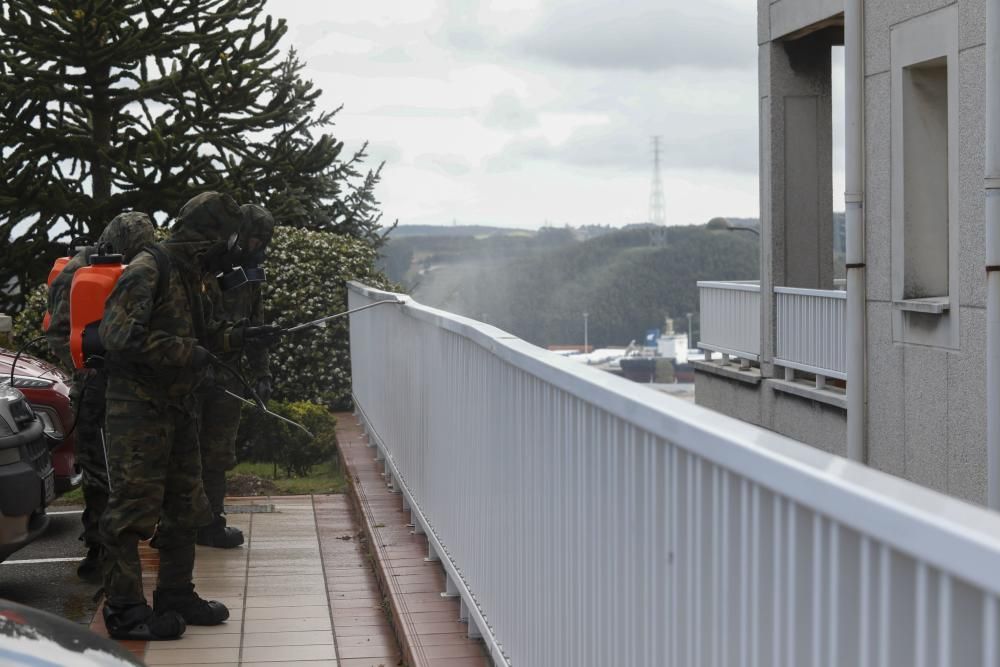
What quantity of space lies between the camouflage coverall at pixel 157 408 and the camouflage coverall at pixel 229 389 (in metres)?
1.37

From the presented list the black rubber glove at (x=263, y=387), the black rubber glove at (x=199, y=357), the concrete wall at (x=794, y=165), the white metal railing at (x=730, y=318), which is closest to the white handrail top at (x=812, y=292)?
the concrete wall at (x=794, y=165)

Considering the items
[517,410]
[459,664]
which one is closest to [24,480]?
[459,664]

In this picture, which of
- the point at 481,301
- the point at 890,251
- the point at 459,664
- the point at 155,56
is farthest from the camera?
the point at 481,301

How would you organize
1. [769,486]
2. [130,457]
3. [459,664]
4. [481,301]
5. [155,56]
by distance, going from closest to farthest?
[769,486], [459,664], [130,457], [155,56], [481,301]

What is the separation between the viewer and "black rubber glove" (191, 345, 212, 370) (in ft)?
21.9

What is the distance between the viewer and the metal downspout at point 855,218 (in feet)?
46.4

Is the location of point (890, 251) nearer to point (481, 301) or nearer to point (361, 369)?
point (361, 369)

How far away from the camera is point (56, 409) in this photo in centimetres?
995

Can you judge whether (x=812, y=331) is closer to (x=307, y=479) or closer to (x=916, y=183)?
(x=916, y=183)

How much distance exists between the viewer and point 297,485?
12.5m

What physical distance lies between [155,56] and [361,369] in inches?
362

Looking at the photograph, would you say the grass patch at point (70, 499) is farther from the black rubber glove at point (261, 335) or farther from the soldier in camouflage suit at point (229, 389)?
the black rubber glove at point (261, 335)

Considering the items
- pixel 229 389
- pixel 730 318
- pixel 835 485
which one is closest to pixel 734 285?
pixel 730 318

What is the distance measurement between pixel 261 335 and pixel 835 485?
235 inches
